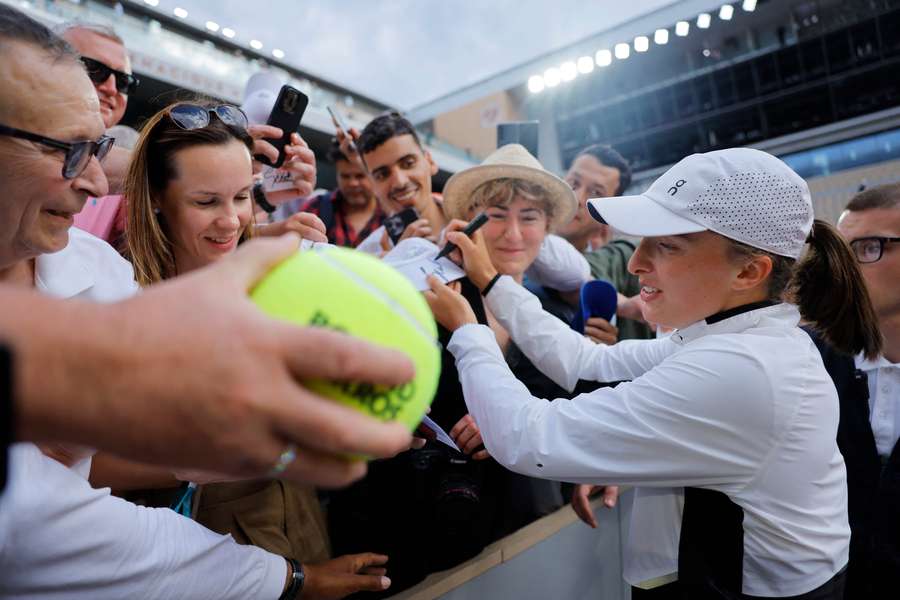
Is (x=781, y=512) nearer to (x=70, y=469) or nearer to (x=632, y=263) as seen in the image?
(x=632, y=263)

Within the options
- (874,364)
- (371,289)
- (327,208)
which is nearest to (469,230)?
(371,289)

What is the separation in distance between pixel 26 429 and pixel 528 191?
6.59ft

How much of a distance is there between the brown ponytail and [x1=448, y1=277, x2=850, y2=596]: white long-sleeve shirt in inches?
13.0

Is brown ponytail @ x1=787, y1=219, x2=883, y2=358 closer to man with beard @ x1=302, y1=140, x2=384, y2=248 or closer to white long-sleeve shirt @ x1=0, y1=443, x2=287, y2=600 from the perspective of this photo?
white long-sleeve shirt @ x1=0, y1=443, x2=287, y2=600

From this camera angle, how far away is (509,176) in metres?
2.29

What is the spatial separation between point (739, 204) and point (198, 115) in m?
1.51

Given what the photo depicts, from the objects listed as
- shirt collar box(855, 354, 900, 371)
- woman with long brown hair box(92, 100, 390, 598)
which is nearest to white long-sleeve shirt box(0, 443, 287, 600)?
woman with long brown hair box(92, 100, 390, 598)

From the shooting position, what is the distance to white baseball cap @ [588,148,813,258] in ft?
4.48

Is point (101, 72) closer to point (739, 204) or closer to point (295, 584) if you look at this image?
point (295, 584)

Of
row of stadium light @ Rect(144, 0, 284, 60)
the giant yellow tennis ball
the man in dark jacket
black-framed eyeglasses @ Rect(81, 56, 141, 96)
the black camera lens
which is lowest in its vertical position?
the man in dark jacket

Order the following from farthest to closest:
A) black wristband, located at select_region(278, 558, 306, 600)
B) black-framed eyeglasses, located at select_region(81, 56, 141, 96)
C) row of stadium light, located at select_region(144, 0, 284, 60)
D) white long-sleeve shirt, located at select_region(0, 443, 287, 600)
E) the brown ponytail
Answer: row of stadium light, located at select_region(144, 0, 284, 60) < black-framed eyeglasses, located at select_region(81, 56, 141, 96) < the brown ponytail < black wristband, located at select_region(278, 558, 306, 600) < white long-sleeve shirt, located at select_region(0, 443, 287, 600)

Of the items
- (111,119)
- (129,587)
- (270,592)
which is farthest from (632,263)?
(111,119)

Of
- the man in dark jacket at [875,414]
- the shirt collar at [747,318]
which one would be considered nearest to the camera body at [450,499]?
the shirt collar at [747,318]

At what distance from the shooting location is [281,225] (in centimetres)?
182
